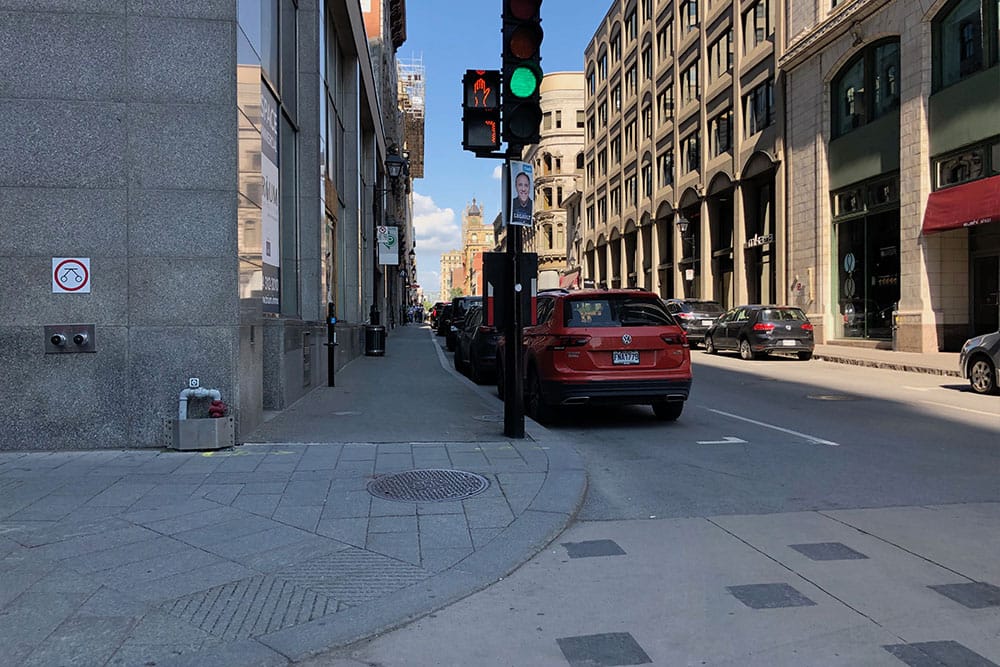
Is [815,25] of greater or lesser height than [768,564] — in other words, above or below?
above

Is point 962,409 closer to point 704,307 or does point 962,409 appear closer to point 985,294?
point 985,294

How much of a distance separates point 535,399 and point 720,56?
109ft

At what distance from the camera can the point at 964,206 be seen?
2005cm

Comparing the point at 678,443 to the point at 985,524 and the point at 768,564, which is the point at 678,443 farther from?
the point at 768,564

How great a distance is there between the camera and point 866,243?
25203 mm

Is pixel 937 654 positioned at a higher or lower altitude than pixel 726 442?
lower

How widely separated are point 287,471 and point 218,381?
1640 mm

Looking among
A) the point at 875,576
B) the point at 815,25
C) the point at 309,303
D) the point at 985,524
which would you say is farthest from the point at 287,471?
the point at 815,25

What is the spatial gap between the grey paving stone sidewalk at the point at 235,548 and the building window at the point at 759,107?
29.6 metres

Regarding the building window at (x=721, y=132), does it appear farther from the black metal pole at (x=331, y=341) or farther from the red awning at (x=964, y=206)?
the black metal pole at (x=331, y=341)

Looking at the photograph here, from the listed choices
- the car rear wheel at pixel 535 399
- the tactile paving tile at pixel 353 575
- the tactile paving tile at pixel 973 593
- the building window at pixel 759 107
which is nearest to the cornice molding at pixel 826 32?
the building window at pixel 759 107

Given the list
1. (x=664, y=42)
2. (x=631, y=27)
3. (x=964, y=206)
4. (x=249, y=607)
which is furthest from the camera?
(x=631, y=27)

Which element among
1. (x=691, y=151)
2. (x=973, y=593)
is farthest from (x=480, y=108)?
(x=691, y=151)

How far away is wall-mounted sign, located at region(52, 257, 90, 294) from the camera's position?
7195 millimetres
